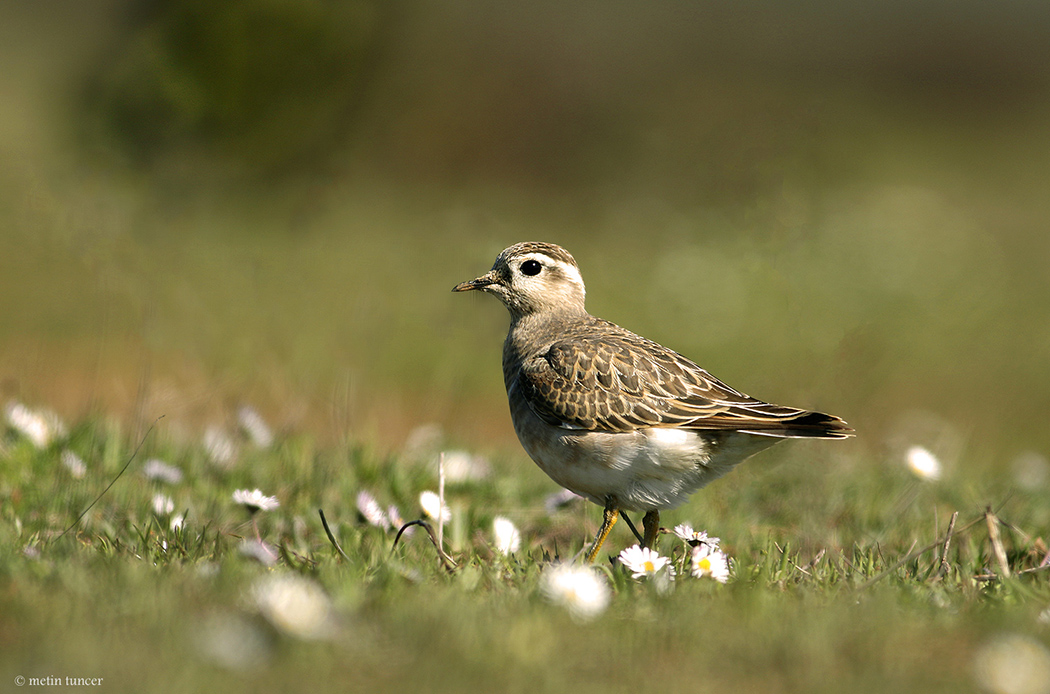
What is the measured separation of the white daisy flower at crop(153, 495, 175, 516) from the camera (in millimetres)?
5114

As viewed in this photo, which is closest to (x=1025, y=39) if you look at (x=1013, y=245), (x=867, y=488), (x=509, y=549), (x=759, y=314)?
(x=1013, y=245)

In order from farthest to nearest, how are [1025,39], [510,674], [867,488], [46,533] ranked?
[1025,39], [867,488], [46,533], [510,674]

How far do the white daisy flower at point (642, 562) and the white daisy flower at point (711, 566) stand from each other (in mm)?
123

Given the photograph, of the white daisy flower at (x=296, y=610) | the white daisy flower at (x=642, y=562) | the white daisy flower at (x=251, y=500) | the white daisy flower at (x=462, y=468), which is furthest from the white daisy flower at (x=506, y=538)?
the white daisy flower at (x=296, y=610)

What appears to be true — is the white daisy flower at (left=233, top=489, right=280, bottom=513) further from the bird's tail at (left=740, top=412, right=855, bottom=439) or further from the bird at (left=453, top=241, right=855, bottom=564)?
the bird's tail at (left=740, top=412, right=855, bottom=439)

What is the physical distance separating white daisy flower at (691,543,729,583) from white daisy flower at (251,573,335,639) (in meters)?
1.78

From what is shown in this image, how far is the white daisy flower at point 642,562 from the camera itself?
4.35m

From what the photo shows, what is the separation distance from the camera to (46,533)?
4.87 metres

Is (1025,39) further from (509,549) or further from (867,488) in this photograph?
(509,549)

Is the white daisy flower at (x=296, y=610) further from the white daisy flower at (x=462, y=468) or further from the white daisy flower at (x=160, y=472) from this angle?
the white daisy flower at (x=462, y=468)

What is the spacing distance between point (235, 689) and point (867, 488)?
212 inches

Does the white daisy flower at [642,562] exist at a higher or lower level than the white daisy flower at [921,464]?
lower

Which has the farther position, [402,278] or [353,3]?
[353,3]

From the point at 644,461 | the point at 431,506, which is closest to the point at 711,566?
the point at 644,461
